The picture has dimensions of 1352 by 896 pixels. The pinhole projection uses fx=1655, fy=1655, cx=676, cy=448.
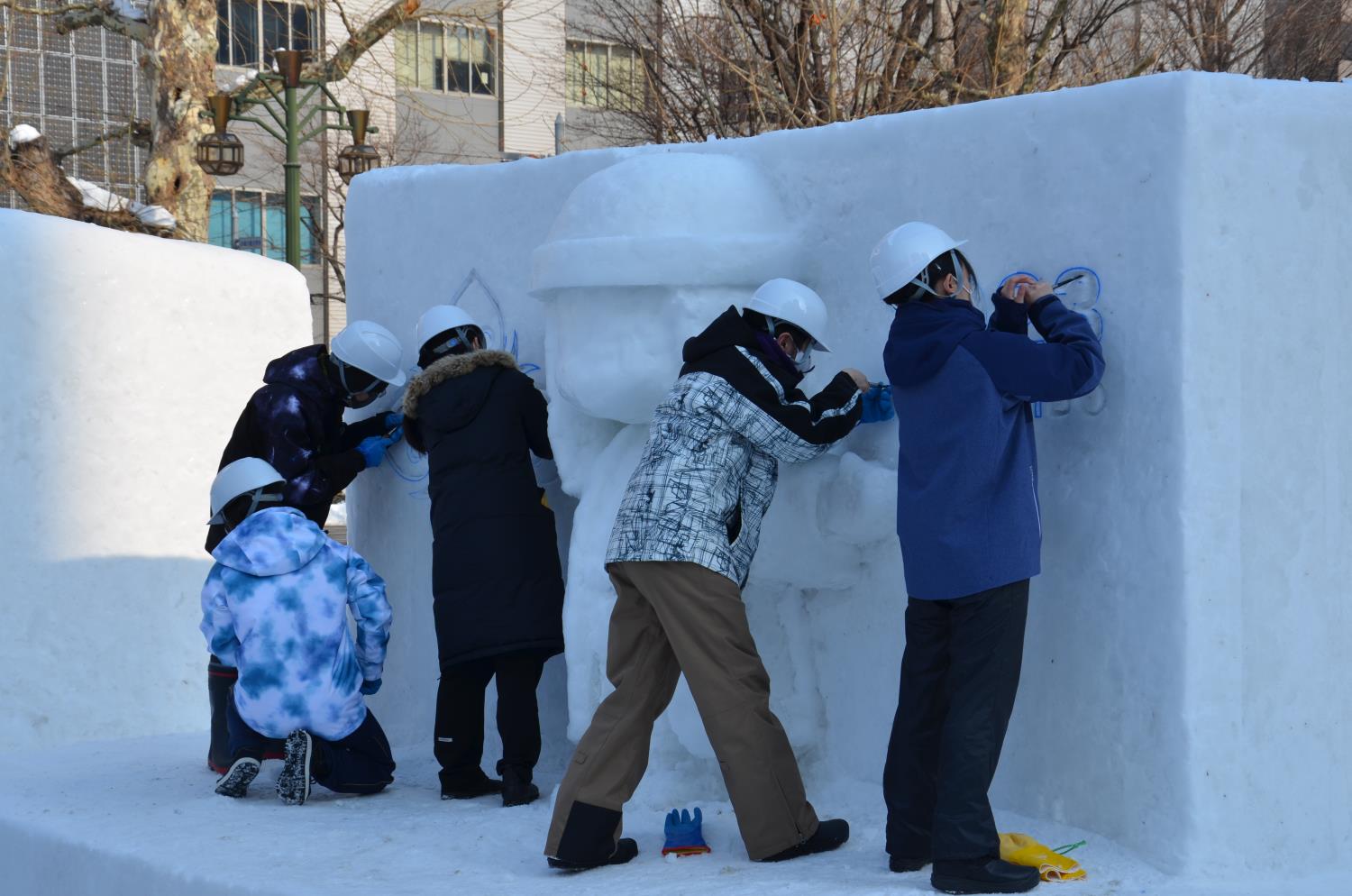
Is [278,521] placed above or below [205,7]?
below

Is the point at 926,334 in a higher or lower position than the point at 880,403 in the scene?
higher

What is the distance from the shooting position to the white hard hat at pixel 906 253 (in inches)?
164

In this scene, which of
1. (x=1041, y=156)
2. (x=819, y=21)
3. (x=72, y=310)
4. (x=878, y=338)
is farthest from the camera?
(x=819, y=21)

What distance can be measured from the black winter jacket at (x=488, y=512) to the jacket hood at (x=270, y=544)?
1.41 feet

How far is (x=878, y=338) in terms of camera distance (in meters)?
4.86

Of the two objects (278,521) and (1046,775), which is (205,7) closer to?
(278,521)

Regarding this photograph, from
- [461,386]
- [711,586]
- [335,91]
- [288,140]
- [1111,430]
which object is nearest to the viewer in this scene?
[1111,430]

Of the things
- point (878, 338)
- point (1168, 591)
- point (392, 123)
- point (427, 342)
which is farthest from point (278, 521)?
point (392, 123)

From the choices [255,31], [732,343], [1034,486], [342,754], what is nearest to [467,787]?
[342,754]

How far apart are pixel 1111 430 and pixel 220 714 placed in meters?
3.62

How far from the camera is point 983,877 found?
13.0 ft

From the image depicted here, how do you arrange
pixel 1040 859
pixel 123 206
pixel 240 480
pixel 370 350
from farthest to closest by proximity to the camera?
pixel 123 206 → pixel 370 350 → pixel 240 480 → pixel 1040 859

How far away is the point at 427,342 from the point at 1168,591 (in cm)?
279

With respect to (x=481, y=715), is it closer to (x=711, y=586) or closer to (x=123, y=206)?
(x=711, y=586)
